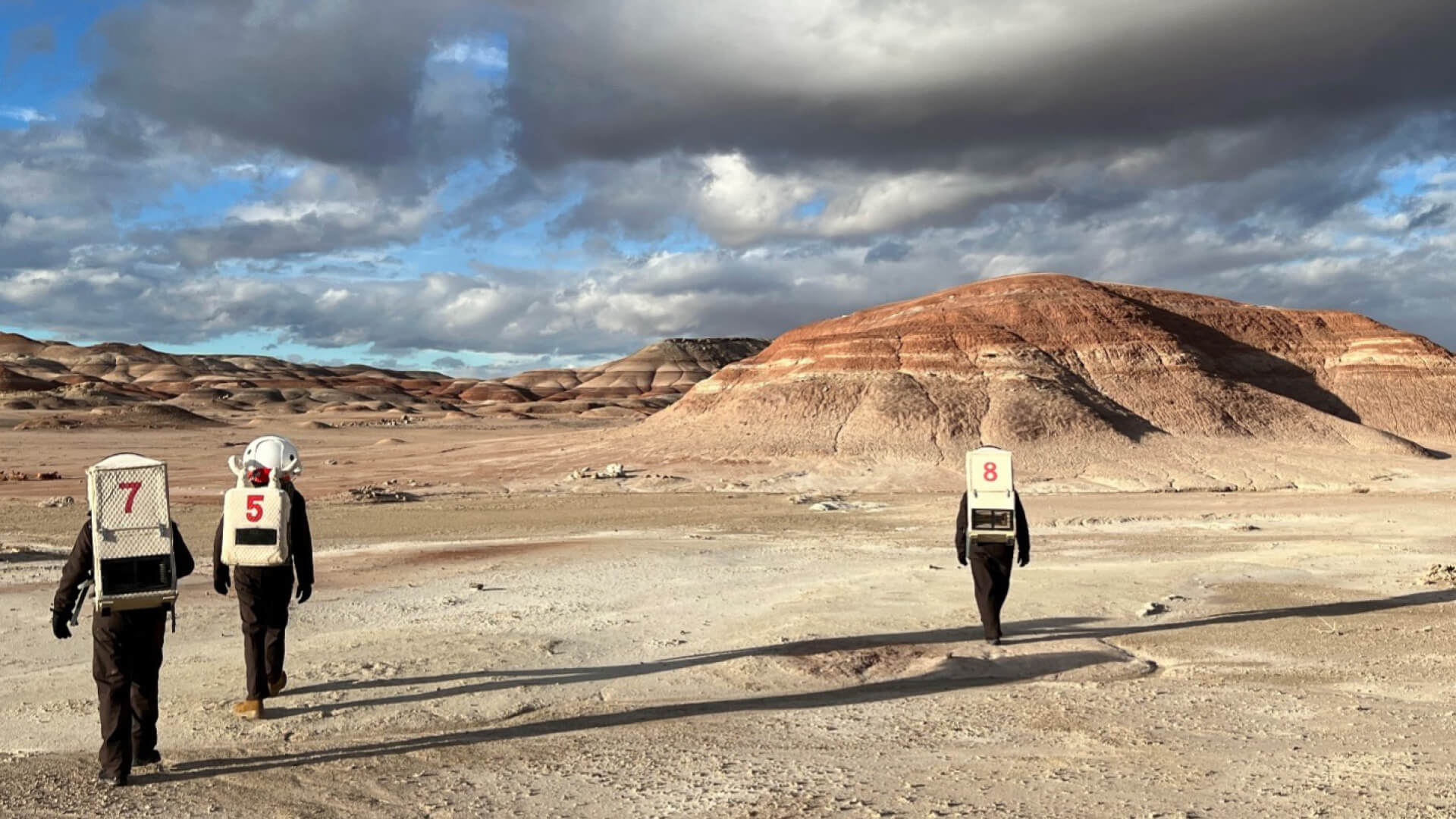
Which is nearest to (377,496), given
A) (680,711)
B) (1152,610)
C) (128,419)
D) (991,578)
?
(1152,610)

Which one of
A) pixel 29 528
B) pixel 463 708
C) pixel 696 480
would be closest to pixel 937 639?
pixel 463 708

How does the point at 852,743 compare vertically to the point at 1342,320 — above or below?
below

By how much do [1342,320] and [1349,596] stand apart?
51.8 m

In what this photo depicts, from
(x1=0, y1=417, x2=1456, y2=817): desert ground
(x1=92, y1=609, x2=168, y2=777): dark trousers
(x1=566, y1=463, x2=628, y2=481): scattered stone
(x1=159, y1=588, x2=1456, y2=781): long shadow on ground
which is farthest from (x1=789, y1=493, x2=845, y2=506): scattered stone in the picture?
(x1=92, y1=609, x2=168, y2=777): dark trousers

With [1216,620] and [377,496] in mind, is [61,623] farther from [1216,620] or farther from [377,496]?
[377,496]

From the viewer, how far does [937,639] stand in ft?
37.5

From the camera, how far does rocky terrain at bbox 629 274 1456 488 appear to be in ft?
142

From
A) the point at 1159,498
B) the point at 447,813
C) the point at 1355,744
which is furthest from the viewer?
the point at 1159,498

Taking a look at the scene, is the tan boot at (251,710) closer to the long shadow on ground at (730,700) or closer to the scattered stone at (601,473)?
the long shadow on ground at (730,700)

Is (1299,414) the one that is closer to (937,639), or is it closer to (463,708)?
(937,639)

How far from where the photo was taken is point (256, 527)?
8.18 meters

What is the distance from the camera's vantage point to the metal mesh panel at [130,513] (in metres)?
7.00

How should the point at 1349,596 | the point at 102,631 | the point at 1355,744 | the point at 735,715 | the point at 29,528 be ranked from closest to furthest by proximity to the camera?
1. the point at 102,631
2. the point at 1355,744
3. the point at 735,715
4. the point at 1349,596
5. the point at 29,528

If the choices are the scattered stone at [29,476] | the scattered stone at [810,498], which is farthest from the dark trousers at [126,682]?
the scattered stone at [29,476]
